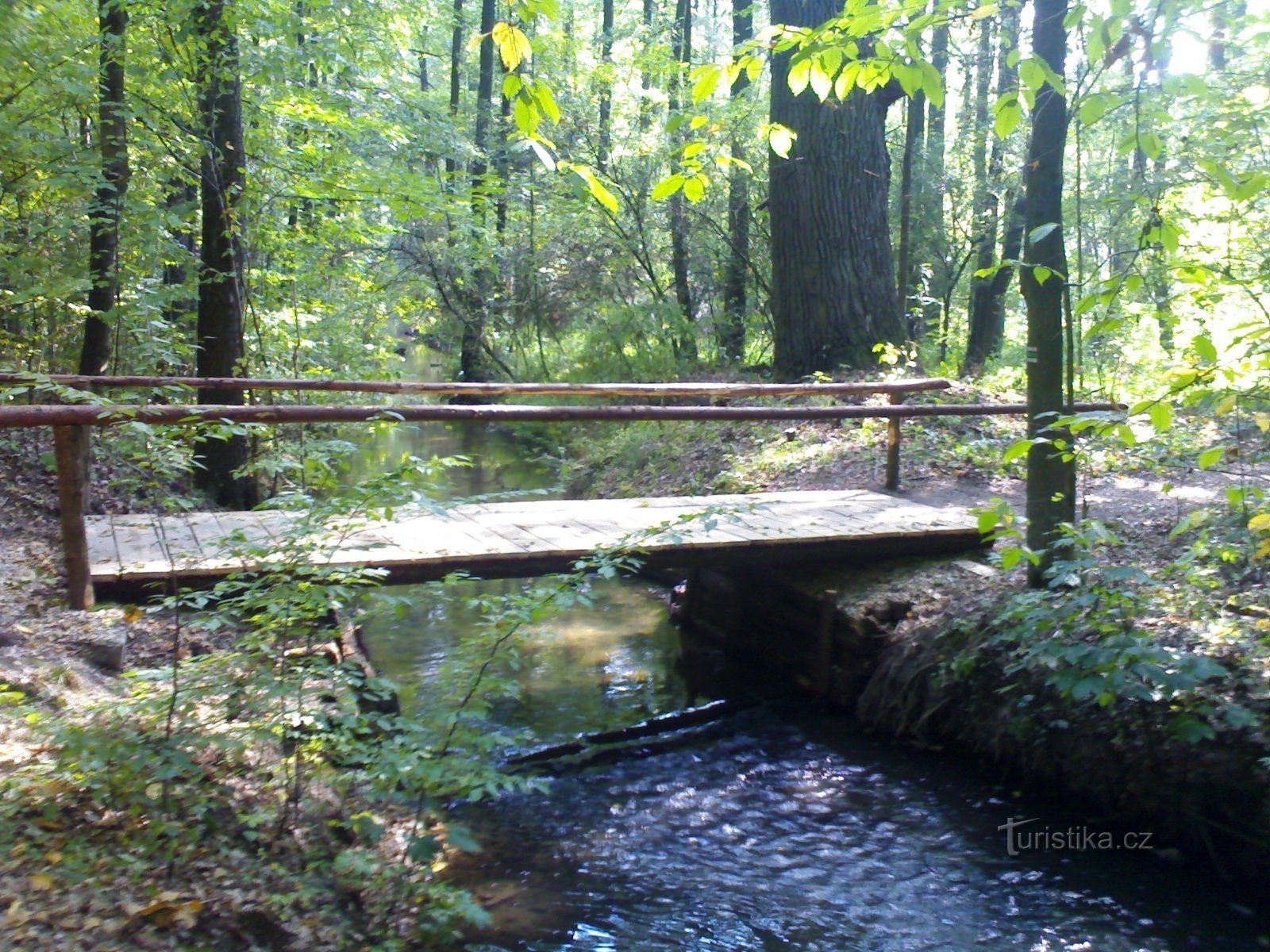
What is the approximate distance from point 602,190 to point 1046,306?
12.4ft

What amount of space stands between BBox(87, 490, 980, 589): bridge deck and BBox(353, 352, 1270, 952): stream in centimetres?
66

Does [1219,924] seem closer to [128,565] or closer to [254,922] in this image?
[254,922]

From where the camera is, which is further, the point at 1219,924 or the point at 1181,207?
the point at 1181,207

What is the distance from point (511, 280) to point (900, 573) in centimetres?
1375

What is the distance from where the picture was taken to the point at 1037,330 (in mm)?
5676

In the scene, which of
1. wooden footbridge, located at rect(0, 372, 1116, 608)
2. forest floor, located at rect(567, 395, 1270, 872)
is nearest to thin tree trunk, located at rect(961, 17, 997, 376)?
forest floor, located at rect(567, 395, 1270, 872)

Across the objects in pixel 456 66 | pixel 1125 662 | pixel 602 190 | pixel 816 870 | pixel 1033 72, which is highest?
pixel 456 66

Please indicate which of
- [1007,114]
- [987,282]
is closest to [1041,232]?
[1007,114]

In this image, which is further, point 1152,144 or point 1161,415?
point 1152,144

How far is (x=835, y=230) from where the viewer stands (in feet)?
40.9

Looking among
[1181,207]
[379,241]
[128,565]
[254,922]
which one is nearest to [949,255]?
[1181,207]

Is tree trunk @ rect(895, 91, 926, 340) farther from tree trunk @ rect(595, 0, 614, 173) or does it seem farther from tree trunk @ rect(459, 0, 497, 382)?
tree trunk @ rect(459, 0, 497, 382)

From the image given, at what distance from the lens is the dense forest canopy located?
3826mm

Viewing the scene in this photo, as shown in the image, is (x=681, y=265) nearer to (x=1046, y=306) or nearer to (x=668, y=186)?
(x=1046, y=306)
